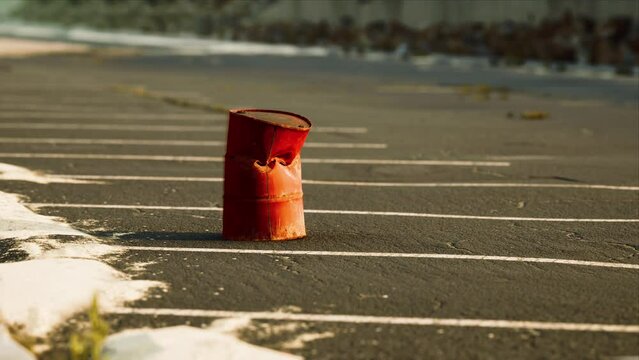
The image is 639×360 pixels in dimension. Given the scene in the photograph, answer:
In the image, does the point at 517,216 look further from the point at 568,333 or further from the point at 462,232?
the point at 568,333

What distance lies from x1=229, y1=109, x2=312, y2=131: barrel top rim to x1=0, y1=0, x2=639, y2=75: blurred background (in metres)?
22.9

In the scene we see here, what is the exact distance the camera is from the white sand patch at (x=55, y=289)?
244 inches

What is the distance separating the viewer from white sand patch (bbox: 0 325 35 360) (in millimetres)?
5422

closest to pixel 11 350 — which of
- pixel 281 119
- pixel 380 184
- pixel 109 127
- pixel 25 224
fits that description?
pixel 281 119

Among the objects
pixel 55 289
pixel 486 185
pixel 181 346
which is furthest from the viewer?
pixel 486 185

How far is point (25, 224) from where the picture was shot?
8.81 metres

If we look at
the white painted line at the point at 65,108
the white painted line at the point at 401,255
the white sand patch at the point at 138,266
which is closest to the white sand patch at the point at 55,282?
the white sand patch at the point at 138,266

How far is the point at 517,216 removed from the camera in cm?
973

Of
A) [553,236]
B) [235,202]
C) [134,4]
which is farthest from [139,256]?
[134,4]

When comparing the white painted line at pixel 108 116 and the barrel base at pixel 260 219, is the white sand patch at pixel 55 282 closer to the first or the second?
the barrel base at pixel 260 219

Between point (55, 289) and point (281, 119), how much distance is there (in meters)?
2.26

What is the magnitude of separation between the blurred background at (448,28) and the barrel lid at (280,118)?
22.9 meters

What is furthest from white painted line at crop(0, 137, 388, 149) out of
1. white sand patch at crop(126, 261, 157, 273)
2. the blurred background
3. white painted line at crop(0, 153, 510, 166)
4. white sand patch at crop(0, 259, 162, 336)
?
the blurred background

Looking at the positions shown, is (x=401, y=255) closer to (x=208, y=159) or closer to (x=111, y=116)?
(x=208, y=159)
